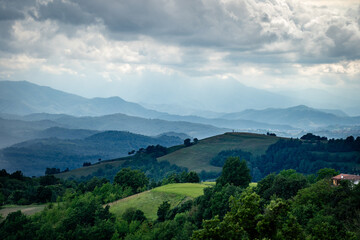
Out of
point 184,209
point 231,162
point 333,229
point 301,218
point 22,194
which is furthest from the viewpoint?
point 22,194

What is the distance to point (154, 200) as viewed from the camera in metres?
86.9

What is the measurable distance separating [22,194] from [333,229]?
10341 cm

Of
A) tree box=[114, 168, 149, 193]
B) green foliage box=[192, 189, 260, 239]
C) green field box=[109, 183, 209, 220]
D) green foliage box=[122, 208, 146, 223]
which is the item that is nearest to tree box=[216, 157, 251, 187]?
green field box=[109, 183, 209, 220]

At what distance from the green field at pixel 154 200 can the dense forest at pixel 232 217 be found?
236 inches

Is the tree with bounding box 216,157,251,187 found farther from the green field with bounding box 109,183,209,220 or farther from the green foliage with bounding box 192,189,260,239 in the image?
the green foliage with bounding box 192,189,260,239

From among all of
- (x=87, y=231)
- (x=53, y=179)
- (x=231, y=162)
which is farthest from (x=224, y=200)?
(x=53, y=179)

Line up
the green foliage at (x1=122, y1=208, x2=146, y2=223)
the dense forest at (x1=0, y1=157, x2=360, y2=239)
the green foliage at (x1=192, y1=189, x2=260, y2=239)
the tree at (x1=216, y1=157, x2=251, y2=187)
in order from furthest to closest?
the tree at (x1=216, y1=157, x2=251, y2=187) → the green foliage at (x1=122, y1=208, x2=146, y2=223) → the dense forest at (x1=0, y1=157, x2=360, y2=239) → the green foliage at (x1=192, y1=189, x2=260, y2=239)

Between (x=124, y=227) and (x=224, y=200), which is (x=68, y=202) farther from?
(x=224, y=200)

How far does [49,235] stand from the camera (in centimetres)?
6334

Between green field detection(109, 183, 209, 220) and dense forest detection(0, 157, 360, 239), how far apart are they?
19.7ft

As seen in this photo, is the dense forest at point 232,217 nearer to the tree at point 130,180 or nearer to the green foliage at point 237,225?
the green foliage at point 237,225

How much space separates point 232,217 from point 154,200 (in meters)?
62.9

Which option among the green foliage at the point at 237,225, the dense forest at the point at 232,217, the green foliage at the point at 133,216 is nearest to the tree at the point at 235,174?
the dense forest at the point at 232,217

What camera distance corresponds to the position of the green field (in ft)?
266
